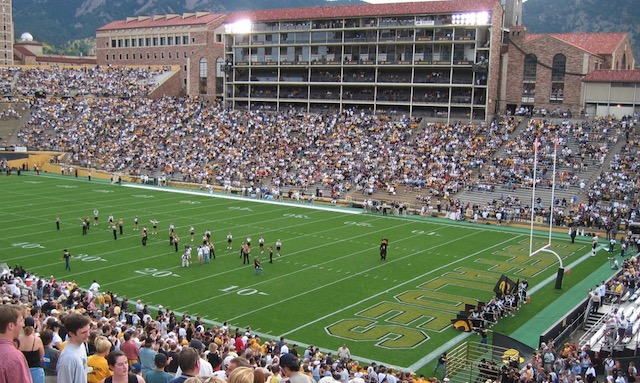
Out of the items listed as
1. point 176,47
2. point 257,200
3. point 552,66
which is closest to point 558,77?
point 552,66

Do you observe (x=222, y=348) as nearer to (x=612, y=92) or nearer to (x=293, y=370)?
(x=293, y=370)

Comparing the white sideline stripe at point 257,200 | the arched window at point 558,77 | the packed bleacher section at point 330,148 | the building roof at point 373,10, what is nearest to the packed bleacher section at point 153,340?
the packed bleacher section at point 330,148

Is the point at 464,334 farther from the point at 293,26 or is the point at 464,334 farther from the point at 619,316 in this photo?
the point at 293,26

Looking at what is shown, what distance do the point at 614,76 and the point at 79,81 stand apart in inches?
2251

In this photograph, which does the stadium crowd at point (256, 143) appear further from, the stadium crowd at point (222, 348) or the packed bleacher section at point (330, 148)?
the stadium crowd at point (222, 348)

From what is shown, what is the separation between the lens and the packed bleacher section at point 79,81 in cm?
7519

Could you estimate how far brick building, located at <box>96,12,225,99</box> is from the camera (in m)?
78.6

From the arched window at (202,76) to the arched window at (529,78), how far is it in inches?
1486

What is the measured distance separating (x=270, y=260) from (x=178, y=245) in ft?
16.3

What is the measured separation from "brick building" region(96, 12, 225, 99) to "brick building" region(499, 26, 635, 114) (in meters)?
33.9

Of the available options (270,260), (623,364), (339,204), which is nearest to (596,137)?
(339,204)

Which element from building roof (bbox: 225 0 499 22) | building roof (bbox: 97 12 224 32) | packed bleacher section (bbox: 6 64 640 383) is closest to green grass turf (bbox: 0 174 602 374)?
packed bleacher section (bbox: 6 64 640 383)

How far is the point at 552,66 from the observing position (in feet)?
186

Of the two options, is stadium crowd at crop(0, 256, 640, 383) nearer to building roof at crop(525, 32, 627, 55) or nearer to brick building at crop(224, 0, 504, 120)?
brick building at crop(224, 0, 504, 120)
